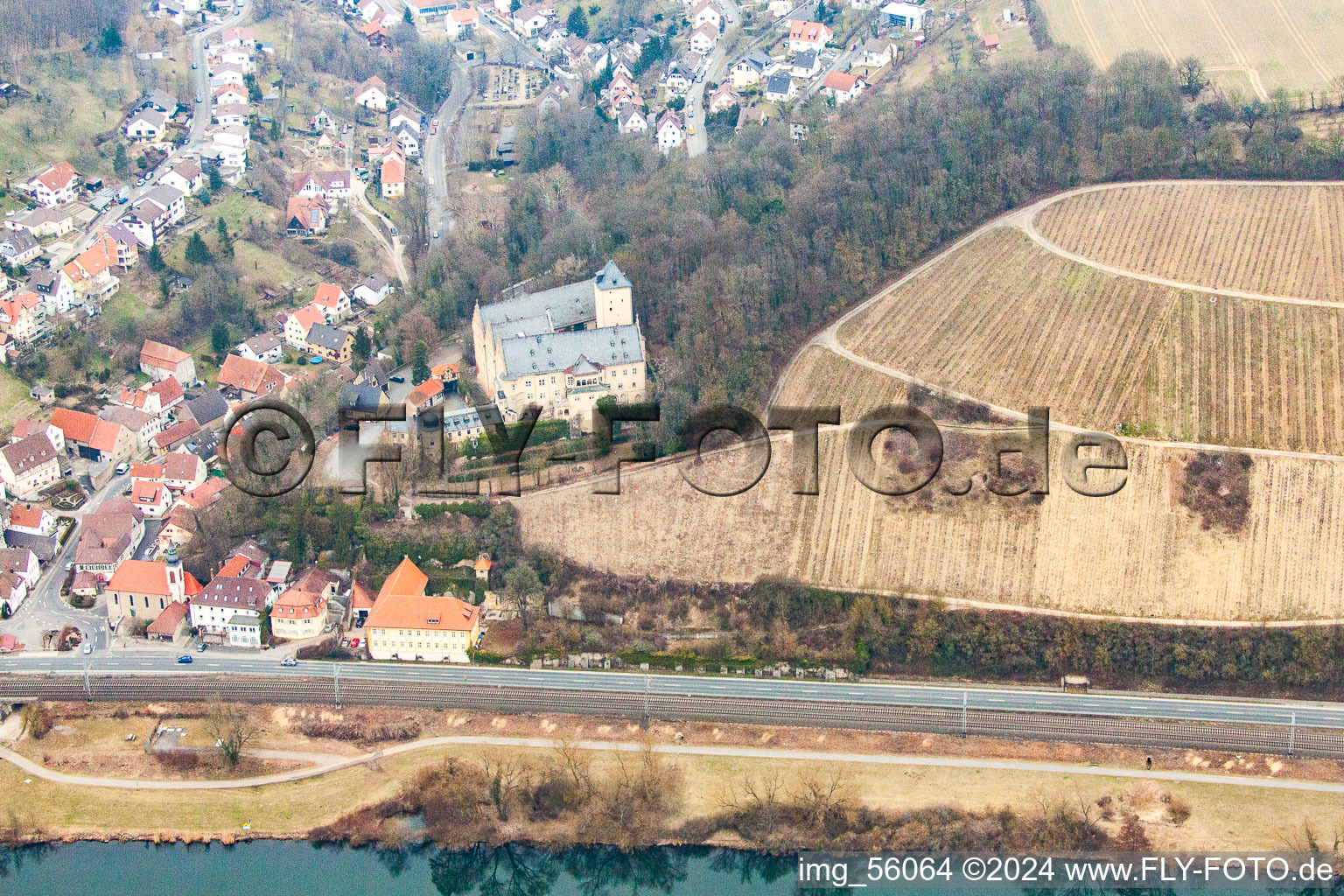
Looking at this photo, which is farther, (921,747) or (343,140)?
(343,140)

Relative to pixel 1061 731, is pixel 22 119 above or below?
above

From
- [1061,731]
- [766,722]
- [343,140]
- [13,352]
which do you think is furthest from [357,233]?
[1061,731]

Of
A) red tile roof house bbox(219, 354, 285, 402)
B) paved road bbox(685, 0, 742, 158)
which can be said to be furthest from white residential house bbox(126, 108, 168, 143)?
paved road bbox(685, 0, 742, 158)

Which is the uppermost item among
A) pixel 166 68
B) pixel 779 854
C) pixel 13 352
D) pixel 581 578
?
pixel 166 68

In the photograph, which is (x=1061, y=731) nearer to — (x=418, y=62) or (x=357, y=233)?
(x=357, y=233)

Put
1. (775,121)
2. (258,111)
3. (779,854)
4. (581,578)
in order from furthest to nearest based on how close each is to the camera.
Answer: (258,111)
(775,121)
(581,578)
(779,854)

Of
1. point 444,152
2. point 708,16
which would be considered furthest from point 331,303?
point 708,16

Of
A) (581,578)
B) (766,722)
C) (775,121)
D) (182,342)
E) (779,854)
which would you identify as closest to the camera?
(779,854)

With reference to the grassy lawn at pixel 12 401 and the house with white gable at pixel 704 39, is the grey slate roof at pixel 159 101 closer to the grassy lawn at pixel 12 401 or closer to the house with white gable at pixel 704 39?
the grassy lawn at pixel 12 401
